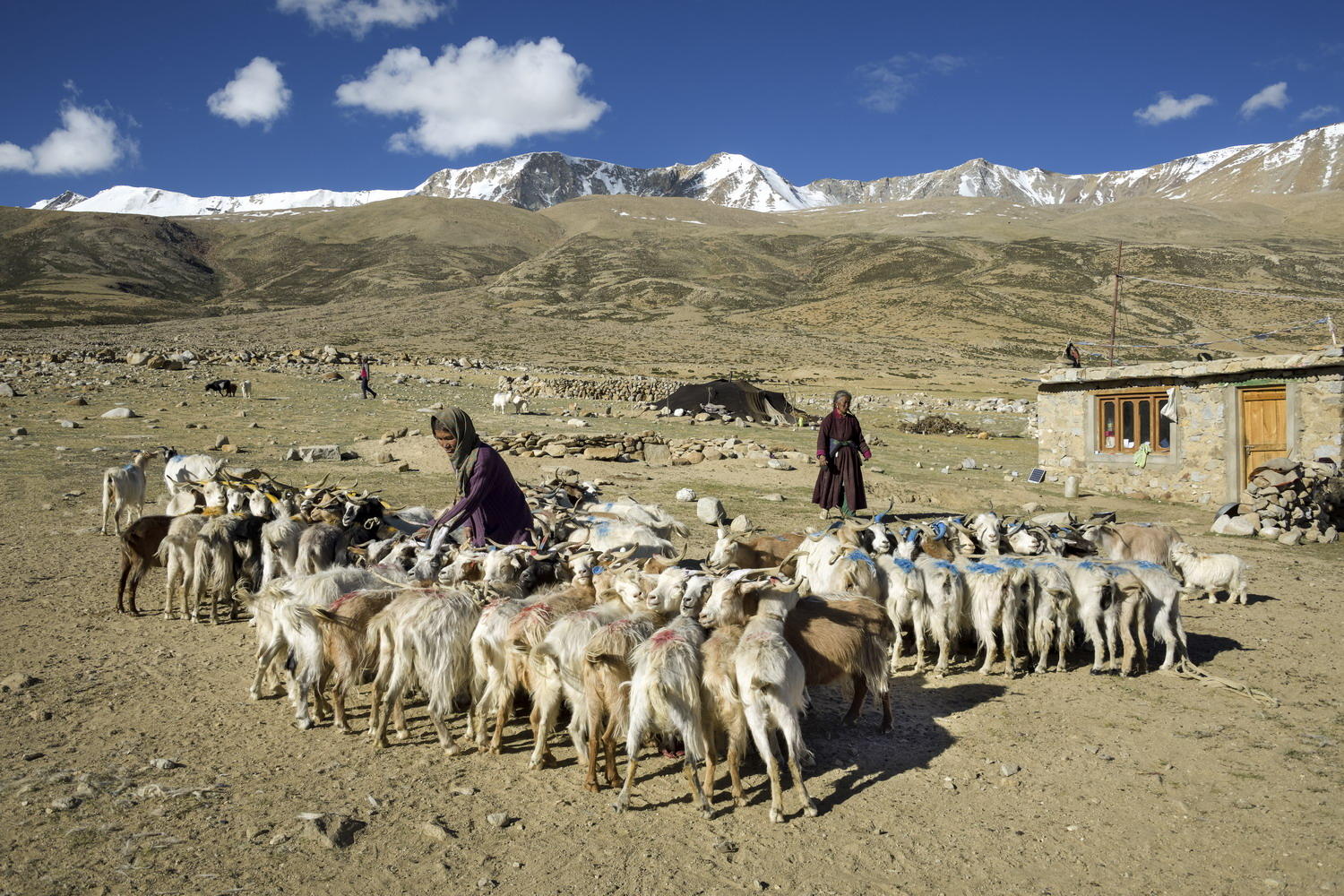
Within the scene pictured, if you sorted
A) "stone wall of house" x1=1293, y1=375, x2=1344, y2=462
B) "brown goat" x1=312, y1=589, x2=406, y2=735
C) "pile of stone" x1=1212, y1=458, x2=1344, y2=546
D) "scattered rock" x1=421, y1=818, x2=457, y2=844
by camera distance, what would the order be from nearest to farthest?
"scattered rock" x1=421, y1=818, x2=457, y2=844
"brown goat" x1=312, y1=589, x2=406, y2=735
"pile of stone" x1=1212, y1=458, x2=1344, y2=546
"stone wall of house" x1=1293, y1=375, x2=1344, y2=462

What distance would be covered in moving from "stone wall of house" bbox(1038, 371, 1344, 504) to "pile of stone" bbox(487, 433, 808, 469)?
5830 millimetres

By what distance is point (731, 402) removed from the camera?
2842 centimetres

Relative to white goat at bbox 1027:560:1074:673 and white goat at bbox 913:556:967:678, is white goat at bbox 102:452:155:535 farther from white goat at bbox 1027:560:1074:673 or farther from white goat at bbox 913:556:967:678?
white goat at bbox 1027:560:1074:673

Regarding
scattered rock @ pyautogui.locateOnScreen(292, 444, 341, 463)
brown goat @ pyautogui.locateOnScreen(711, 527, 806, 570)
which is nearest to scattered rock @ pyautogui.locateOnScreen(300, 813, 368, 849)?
brown goat @ pyautogui.locateOnScreen(711, 527, 806, 570)

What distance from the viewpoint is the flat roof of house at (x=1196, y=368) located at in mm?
13695

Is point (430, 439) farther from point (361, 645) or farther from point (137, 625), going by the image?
point (361, 645)

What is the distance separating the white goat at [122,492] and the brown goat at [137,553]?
319cm

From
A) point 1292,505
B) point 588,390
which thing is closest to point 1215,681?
point 1292,505

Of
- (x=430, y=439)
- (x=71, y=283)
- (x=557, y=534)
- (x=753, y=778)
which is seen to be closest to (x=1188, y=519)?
(x=557, y=534)

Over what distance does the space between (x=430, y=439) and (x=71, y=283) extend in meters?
115

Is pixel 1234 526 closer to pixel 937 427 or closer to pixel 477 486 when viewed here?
pixel 477 486

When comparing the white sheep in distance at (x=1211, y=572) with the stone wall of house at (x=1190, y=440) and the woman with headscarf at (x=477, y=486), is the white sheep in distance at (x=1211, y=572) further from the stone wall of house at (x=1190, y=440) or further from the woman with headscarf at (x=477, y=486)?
the woman with headscarf at (x=477, y=486)

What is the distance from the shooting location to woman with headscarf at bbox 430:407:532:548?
7734 millimetres

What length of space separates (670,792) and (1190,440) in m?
15.0
